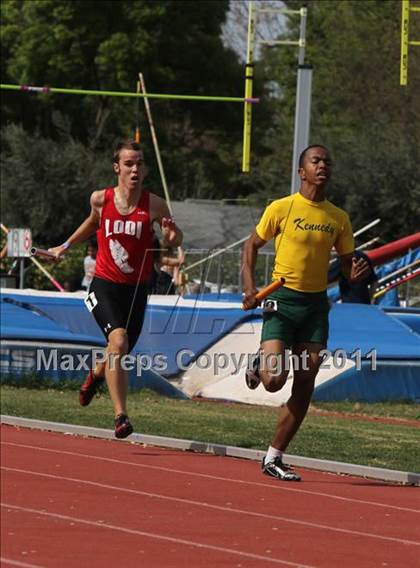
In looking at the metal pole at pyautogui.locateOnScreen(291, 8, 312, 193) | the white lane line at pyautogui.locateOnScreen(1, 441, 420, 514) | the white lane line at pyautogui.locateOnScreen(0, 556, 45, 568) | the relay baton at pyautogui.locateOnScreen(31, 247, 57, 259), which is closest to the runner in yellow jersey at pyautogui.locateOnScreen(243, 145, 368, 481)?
the white lane line at pyautogui.locateOnScreen(1, 441, 420, 514)

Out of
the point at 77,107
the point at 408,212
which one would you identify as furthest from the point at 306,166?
the point at 77,107

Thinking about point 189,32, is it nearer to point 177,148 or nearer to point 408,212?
point 177,148

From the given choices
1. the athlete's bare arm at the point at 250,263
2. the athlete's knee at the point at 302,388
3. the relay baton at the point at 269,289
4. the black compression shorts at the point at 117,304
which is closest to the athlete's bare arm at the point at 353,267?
the relay baton at the point at 269,289

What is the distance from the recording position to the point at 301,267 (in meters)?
9.82

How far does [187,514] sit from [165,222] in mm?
3039

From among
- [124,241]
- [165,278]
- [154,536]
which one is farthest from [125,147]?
[165,278]

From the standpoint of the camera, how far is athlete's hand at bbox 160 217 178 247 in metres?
10.8

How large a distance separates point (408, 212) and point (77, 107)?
19.0 metres

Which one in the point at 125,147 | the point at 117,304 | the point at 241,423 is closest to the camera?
the point at 117,304

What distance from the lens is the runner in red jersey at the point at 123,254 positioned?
35.8 ft

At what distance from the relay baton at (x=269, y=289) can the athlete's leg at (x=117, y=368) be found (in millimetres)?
1537

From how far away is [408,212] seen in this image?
4084cm

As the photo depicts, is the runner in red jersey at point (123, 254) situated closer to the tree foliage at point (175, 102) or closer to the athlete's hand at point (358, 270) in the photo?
the athlete's hand at point (358, 270)

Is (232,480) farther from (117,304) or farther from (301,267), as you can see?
(117,304)
